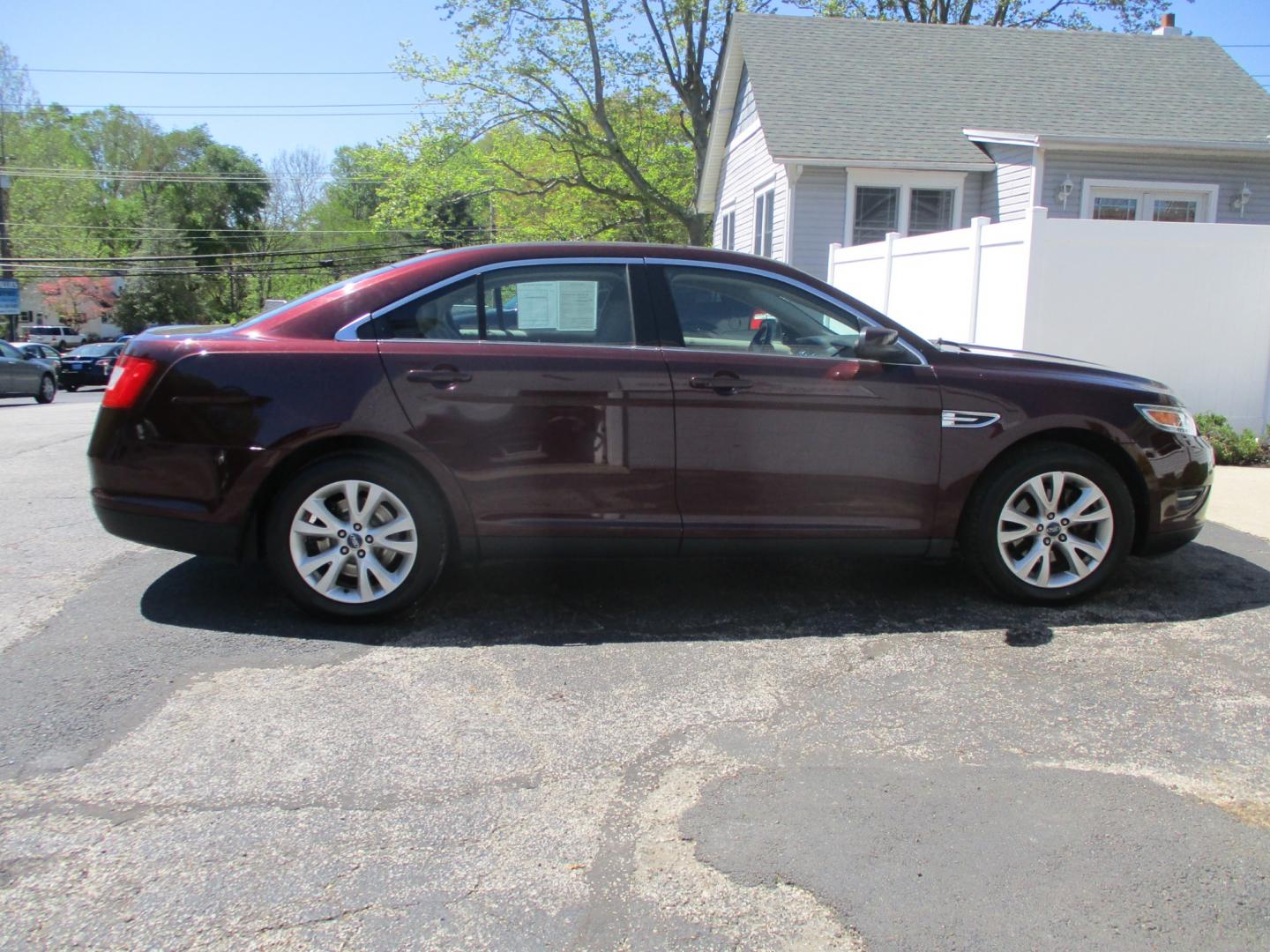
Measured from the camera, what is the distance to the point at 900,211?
16.0 meters

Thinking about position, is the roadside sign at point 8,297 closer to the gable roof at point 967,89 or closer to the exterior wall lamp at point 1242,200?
the gable roof at point 967,89

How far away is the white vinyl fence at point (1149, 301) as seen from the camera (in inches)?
344

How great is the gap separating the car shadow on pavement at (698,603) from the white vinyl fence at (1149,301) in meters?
3.89

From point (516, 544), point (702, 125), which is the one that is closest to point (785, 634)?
point (516, 544)

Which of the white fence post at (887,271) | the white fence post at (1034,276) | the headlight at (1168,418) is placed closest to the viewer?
the headlight at (1168,418)

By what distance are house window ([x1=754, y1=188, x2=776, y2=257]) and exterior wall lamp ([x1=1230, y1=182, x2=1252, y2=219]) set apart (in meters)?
7.21

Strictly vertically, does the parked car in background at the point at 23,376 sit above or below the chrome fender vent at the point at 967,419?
below

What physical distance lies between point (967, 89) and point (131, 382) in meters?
16.6

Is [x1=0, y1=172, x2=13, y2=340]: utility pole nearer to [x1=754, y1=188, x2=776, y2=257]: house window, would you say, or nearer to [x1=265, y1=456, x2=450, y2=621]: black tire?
[x1=754, y1=188, x2=776, y2=257]: house window

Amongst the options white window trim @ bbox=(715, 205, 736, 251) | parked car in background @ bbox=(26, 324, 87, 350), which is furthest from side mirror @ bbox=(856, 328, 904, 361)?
parked car in background @ bbox=(26, 324, 87, 350)

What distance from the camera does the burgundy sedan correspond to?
13.6 feet

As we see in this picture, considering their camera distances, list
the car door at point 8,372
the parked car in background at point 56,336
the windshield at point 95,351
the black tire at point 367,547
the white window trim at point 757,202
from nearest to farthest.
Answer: the black tire at point 367,547
the white window trim at point 757,202
the car door at point 8,372
the windshield at point 95,351
the parked car in background at point 56,336

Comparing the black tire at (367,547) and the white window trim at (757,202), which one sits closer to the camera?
A: the black tire at (367,547)

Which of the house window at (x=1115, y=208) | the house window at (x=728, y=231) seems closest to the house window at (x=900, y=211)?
the house window at (x=1115, y=208)
